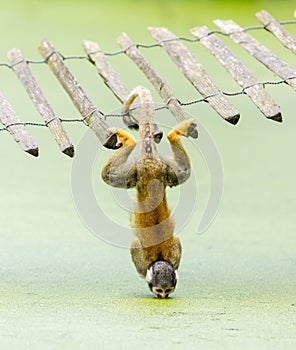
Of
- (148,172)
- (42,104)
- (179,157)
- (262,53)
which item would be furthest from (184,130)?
(262,53)

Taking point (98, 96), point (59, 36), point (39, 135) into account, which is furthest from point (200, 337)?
point (59, 36)

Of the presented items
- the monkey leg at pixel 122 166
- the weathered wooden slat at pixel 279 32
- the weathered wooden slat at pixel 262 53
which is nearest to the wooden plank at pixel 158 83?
the monkey leg at pixel 122 166

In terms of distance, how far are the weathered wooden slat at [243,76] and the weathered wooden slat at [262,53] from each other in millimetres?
153

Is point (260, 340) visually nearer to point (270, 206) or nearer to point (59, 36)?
point (270, 206)

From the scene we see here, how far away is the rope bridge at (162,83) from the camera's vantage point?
452cm

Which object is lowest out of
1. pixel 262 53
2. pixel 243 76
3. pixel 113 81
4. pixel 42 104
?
pixel 42 104

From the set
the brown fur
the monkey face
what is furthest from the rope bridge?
the monkey face

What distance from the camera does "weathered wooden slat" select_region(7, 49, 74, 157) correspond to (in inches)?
173

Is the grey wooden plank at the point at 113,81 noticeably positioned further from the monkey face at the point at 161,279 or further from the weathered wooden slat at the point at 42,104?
the monkey face at the point at 161,279

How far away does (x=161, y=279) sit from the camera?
4.71 metres

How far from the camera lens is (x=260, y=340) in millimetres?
3885

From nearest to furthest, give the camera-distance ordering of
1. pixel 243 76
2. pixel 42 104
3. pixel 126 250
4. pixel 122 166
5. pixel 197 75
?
1. pixel 122 166
2. pixel 42 104
3. pixel 243 76
4. pixel 197 75
5. pixel 126 250

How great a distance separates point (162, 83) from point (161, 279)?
1065 millimetres

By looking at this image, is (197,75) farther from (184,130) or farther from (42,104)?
(42,104)
